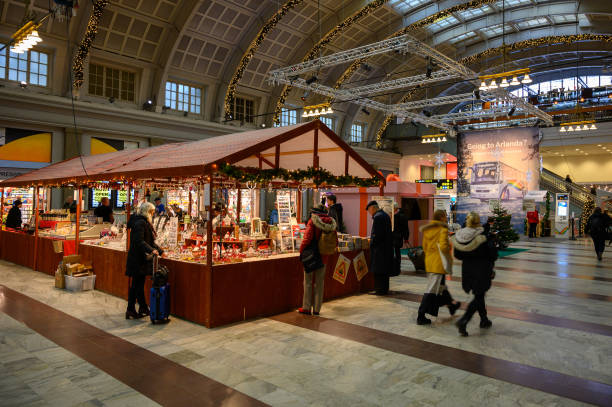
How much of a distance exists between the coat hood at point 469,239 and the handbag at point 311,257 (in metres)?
1.77

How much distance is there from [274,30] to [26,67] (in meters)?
9.41

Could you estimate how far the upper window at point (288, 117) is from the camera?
22031 millimetres

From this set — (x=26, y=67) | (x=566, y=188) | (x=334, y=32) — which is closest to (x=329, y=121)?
(x=334, y=32)

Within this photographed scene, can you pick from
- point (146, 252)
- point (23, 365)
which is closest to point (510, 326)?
point (146, 252)

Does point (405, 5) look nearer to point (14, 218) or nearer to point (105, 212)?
point (105, 212)

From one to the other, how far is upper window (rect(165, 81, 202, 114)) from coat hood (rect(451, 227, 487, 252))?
48.7 feet

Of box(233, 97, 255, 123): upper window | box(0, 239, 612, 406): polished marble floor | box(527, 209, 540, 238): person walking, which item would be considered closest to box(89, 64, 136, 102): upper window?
box(233, 97, 255, 123): upper window

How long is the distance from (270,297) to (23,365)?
112 inches

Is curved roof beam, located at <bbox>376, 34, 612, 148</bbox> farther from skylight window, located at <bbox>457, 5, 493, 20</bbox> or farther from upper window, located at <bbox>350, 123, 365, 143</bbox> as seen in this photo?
skylight window, located at <bbox>457, 5, 493, 20</bbox>

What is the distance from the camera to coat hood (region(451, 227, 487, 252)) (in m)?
4.86

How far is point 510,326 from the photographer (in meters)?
Answer: 5.48

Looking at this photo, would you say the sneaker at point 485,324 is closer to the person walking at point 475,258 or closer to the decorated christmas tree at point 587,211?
the person walking at point 475,258

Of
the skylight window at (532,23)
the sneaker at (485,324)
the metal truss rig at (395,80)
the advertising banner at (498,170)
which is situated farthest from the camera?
the skylight window at (532,23)

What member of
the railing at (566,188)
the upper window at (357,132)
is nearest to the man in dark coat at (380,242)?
the upper window at (357,132)
